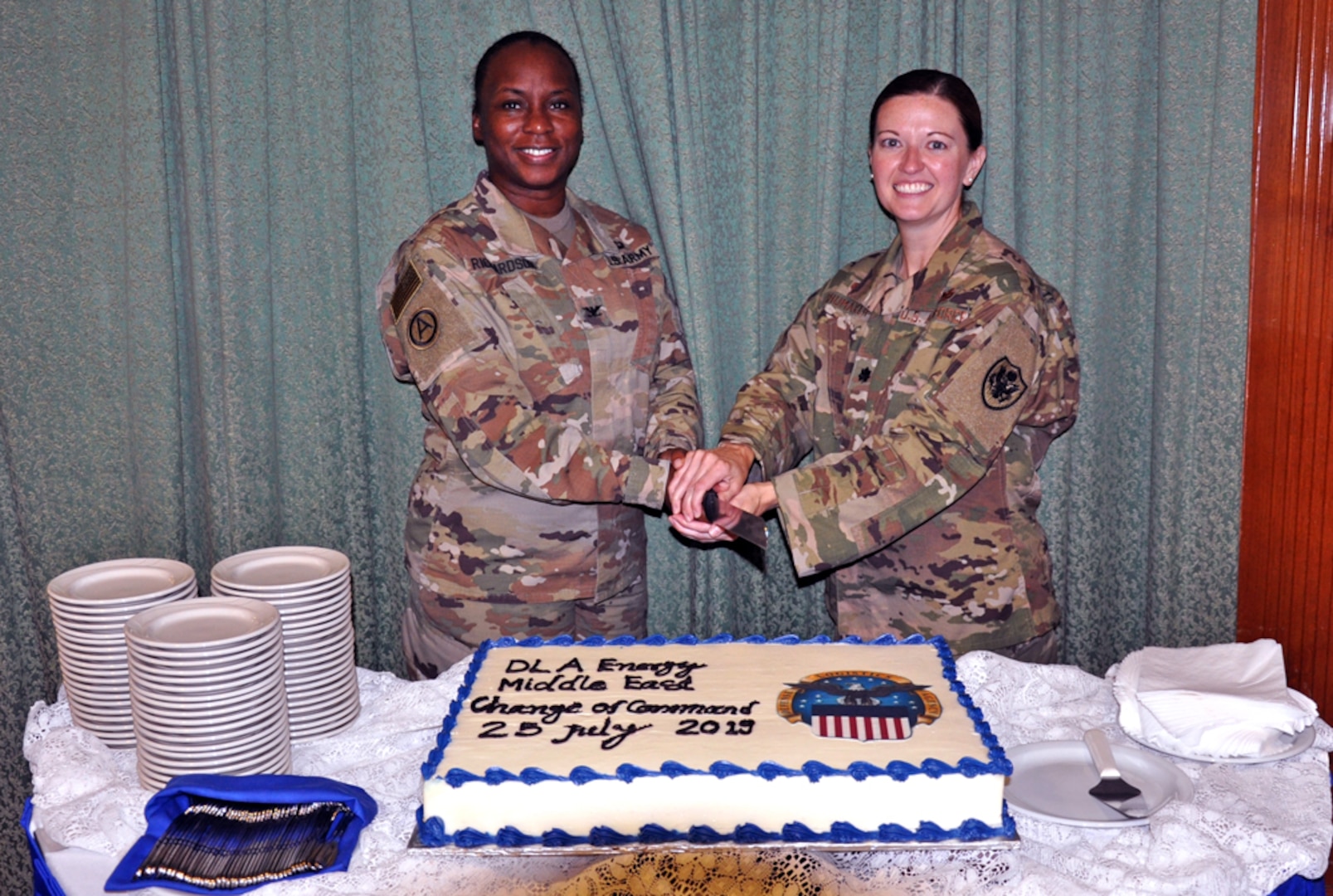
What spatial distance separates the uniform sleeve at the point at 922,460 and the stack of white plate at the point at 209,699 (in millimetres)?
966

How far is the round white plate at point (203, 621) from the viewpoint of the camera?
4.74ft

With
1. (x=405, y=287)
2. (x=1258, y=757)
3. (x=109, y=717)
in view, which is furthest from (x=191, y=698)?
(x=1258, y=757)

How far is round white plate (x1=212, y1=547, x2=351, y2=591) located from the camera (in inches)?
64.1

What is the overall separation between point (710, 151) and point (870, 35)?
1.58 feet

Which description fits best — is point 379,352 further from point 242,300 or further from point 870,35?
point 870,35

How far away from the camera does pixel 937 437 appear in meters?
2.06

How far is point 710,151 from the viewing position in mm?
2754

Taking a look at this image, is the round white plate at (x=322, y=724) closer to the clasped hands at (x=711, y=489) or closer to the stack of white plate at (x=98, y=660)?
the stack of white plate at (x=98, y=660)

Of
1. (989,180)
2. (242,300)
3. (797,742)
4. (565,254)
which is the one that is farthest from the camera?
(242,300)

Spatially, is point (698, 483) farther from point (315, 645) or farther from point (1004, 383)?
point (315, 645)

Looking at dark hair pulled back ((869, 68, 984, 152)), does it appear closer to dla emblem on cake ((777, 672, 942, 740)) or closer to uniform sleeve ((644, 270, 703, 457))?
uniform sleeve ((644, 270, 703, 457))

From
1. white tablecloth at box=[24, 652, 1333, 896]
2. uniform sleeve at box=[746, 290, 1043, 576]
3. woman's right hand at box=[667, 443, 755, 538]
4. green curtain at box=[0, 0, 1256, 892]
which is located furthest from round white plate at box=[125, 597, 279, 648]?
green curtain at box=[0, 0, 1256, 892]

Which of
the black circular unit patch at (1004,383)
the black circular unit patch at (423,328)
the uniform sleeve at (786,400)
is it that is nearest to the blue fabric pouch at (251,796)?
the black circular unit patch at (423,328)

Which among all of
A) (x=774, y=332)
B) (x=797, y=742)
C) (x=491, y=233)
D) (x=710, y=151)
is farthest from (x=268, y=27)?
(x=797, y=742)
